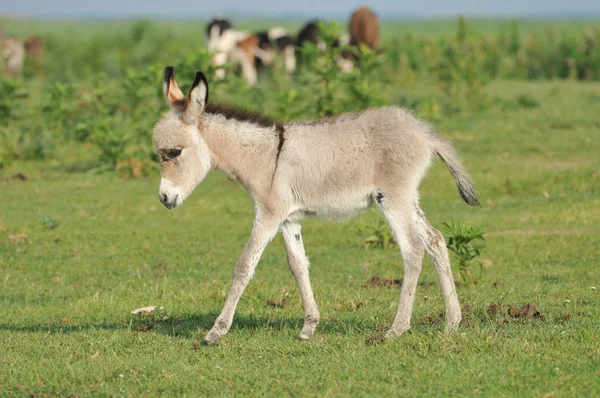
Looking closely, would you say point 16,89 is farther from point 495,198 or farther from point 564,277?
point 564,277

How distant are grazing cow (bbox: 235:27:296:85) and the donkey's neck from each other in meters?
22.9

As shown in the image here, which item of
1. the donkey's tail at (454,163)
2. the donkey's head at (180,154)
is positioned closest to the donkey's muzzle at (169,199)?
the donkey's head at (180,154)

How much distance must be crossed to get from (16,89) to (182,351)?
13.3 m

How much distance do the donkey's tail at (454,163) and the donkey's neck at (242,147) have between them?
1.28 metres

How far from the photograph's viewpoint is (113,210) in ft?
45.6

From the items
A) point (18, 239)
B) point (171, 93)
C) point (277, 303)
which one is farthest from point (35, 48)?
point (171, 93)

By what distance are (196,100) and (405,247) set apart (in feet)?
6.47

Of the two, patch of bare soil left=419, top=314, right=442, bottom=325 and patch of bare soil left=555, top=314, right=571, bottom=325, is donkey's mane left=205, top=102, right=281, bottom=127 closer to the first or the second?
patch of bare soil left=419, top=314, right=442, bottom=325

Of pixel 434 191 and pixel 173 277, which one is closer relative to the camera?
pixel 173 277

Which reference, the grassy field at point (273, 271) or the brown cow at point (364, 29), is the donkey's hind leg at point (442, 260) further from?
the brown cow at point (364, 29)

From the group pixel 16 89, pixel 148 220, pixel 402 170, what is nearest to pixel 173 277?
pixel 148 220

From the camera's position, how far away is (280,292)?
30.9 feet

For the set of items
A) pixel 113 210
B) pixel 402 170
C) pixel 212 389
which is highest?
pixel 402 170

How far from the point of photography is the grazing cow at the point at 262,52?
3145 centimetres
